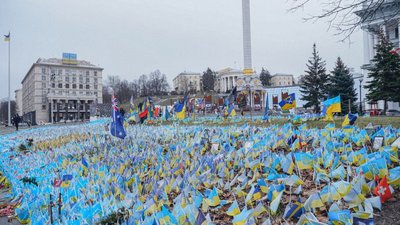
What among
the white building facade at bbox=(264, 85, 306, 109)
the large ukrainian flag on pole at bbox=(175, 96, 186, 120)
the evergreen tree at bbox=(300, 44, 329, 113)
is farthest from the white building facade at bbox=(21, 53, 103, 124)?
the large ukrainian flag on pole at bbox=(175, 96, 186, 120)

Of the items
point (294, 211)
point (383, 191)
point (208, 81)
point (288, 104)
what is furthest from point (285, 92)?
point (208, 81)

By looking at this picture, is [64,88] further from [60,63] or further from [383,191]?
[383,191]

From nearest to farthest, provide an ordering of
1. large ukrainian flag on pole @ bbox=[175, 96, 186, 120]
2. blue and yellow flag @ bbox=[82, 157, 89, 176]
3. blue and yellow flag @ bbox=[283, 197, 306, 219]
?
blue and yellow flag @ bbox=[283, 197, 306, 219], blue and yellow flag @ bbox=[82, 157, 89, 176], large ukrainian flag on pole @ bbox=[175, 96, 186, 120]

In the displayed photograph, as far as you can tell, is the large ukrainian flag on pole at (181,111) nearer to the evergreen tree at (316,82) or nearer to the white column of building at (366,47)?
the evergreen tree at (316,82)

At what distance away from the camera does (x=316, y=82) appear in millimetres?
37656

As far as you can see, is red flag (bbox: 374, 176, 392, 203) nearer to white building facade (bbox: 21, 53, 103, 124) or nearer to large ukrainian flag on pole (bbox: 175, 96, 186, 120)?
large ukrainian flag on pole (bbox: 175, 96, 186, 120)

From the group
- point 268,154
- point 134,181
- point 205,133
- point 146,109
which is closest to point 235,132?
point 205,133

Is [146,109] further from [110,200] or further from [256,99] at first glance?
[256,99]

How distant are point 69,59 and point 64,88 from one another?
9213mm

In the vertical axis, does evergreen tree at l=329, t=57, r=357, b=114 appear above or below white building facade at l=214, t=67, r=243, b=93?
below

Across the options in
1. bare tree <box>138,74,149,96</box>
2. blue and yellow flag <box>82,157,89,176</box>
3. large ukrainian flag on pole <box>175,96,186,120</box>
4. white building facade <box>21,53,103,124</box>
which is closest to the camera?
blue and yellow flag <box>82,157,89,176</box>

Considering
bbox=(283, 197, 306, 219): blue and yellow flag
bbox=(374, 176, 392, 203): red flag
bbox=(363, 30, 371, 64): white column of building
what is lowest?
bbox=(283, 197, 306, 219): blue and yellow flag

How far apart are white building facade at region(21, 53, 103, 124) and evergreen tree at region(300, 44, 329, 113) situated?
208 feet

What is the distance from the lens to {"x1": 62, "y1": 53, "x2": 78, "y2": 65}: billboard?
9144cm
